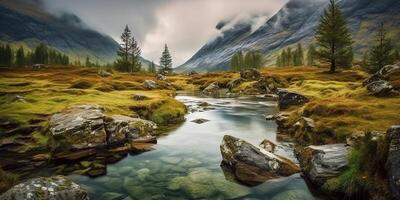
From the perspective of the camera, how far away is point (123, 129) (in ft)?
86.9

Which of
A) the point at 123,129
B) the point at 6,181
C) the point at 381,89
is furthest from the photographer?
the point at 381,89

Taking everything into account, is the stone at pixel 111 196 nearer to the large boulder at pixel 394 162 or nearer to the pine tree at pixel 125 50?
the large boulder at pixel 394 162

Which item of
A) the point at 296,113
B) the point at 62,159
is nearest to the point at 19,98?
the point at 62,159

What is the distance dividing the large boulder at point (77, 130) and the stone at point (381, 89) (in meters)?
26.8

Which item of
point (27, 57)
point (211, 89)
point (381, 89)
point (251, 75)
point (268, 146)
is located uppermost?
point (27, 57)

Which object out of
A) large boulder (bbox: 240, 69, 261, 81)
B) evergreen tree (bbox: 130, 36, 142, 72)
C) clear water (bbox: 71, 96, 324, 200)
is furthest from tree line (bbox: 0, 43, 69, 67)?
clear water (bbox: 71, 96, 324, 200)

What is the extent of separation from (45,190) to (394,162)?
14101mm

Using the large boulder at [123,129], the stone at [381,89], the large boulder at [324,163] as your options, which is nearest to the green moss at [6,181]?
the large boulder at [123,129]

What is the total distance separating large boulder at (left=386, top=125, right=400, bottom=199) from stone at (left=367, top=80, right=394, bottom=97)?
65.3ft

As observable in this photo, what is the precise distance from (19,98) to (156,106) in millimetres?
15598

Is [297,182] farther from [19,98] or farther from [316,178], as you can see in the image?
[19,98]

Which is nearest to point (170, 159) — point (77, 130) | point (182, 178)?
point (182, 178)

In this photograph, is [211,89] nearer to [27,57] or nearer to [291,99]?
[291,99]

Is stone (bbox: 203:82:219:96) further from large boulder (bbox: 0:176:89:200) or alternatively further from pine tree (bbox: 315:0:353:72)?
large boulder (bbox: 0:176:89:200)
